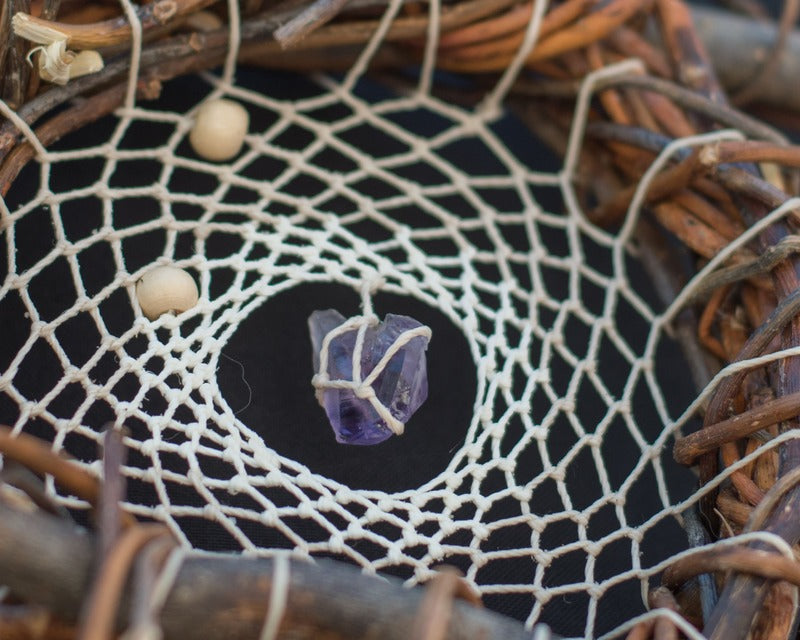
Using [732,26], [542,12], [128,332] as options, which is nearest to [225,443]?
[128,332]

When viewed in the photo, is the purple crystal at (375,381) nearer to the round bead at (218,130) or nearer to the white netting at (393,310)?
the white netting at (393,310)

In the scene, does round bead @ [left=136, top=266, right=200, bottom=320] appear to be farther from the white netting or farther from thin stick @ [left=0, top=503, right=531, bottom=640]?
thin stick @ [left=0, top=503, right=531, bottom=640]

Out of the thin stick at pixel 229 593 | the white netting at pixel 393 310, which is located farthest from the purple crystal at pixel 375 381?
the thin stick at pixel 229 593

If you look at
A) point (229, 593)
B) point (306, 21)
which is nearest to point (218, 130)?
point (306, 21)

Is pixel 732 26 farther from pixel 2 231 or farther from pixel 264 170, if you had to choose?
pixel 2 231

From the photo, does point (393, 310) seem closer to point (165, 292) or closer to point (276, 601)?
point (165, 292)

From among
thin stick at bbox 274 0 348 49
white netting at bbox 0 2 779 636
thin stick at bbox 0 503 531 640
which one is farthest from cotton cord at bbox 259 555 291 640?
thin stick at bbox 274 0 348 49
